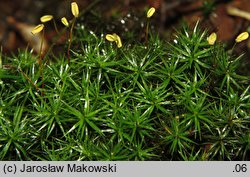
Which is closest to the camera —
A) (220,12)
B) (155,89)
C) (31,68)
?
(155,89)

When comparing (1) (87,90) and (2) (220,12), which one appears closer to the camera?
(1) (87,90)

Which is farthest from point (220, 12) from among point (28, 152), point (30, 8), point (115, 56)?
point (28, 152)

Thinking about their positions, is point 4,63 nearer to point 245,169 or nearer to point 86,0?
point 245,169

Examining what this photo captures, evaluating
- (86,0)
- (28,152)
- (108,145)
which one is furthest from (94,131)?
(86,0)

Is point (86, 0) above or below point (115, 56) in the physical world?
above

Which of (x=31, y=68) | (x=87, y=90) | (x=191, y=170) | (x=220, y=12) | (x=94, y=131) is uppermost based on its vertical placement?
(x=220, y=12)

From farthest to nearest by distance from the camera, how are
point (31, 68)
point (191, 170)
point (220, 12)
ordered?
point (220, 12) → point (31, 68) → point (191, 170)

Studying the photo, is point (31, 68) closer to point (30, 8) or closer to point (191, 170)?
point (191, 170)
